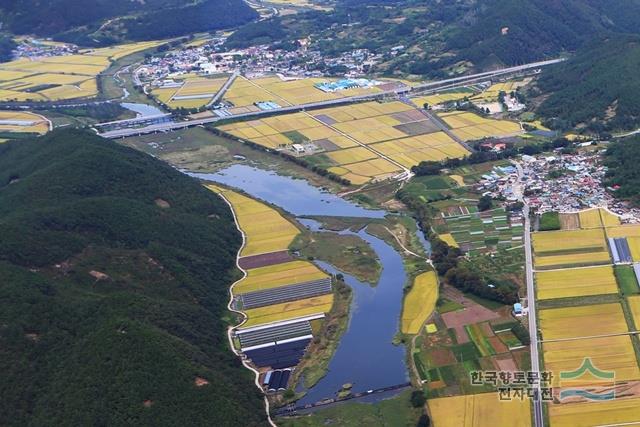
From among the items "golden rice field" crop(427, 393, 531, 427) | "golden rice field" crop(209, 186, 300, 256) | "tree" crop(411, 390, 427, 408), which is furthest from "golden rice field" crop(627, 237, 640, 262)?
"golden rice field" crop(209, 186, 300, 256)

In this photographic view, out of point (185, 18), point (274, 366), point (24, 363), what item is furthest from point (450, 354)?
point (185, 18)

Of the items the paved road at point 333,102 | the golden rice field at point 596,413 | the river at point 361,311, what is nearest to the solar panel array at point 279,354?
the river at point 361,311

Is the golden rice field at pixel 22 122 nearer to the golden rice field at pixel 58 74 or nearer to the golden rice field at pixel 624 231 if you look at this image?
the golden rice field at pixel 58 74

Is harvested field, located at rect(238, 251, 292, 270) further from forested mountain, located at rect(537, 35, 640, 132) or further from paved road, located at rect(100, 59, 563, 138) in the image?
forested mountain, located at rect(537, 35, 640, 132)

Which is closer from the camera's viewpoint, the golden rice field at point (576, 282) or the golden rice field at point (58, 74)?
the golden rice field at point (576, 282)

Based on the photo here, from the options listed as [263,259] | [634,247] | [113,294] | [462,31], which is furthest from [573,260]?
[462,31]

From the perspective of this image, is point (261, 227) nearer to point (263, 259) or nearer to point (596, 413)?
point (263, 259)
